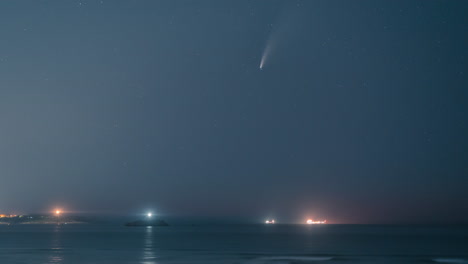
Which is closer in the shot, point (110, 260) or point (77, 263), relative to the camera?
point (77, 263)

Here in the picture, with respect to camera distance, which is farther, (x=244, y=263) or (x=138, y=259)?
(x=138, y=259)

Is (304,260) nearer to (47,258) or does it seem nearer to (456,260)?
(456,260)

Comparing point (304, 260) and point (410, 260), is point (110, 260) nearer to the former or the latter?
point (304, 260)

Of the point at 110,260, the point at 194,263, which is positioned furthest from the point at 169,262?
Answer: the point at 110,260

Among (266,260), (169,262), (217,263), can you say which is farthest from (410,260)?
(169,262)

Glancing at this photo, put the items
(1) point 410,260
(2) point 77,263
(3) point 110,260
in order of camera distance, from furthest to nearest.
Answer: (1) point 410,260 < (3) point 110,260 < (2) point 77,263

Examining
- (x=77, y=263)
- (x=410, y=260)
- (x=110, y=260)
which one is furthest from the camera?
(x=410, y=260)

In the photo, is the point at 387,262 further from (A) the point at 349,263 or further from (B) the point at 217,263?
(B) the point at 217,263
